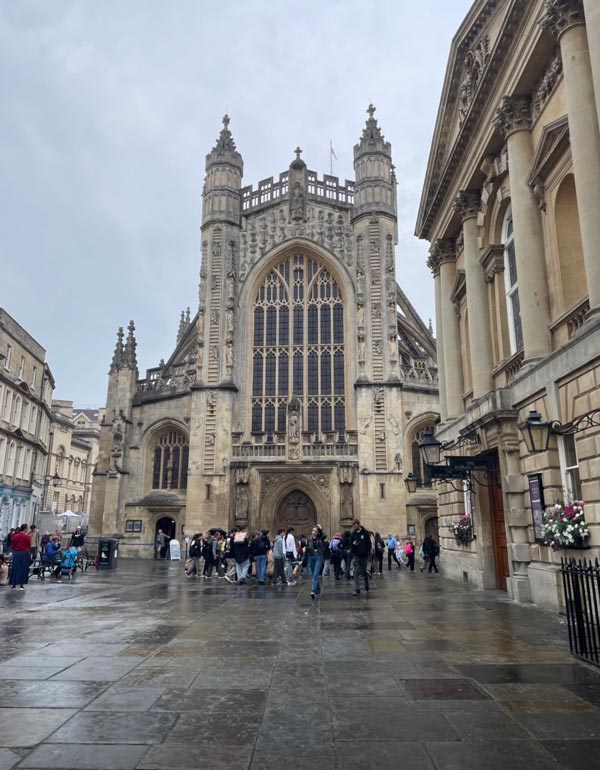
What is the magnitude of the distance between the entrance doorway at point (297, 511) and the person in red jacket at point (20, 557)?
16778 mm

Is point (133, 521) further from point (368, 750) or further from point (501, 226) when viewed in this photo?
point (368, 750)

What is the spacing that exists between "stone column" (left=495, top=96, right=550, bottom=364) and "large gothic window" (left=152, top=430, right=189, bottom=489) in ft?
80.6

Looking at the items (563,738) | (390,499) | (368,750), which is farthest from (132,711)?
(390,499)

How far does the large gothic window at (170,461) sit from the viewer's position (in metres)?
33.2

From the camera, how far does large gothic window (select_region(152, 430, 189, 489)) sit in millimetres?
33241

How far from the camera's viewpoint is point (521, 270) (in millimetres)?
12078

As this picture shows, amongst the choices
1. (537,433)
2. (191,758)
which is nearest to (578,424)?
(537,433)

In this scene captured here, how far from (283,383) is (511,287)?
768 inches

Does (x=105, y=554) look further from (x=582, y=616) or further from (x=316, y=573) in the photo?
(x=582, y=616)

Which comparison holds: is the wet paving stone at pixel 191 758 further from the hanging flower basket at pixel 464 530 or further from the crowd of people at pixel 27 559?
the crowd of people at pixel 27 559

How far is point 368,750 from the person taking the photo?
12.9ft

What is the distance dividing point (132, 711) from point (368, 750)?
1.96 metres

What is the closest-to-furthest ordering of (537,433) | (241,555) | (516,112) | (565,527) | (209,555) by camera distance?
1. (565,527)
2. (537,433)
3. (516,112)
4. (241,555)
5. (209,555)

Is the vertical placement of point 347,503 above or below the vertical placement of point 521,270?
below
